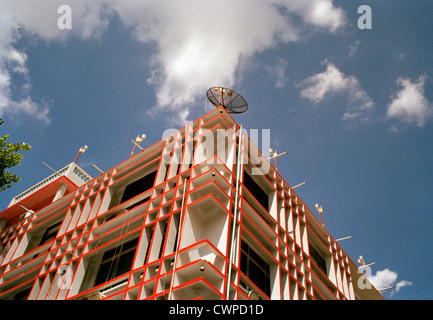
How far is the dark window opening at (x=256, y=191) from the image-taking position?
21.3 m

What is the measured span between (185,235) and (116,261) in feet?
18.6

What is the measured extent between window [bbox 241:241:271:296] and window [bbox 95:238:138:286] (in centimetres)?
546

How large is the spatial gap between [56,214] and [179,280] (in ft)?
48.7

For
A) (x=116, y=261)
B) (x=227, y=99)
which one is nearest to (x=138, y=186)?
(x=116, y=261)

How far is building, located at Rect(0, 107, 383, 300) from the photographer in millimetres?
14328

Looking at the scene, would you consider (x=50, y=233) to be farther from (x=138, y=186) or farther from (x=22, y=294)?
(x=138, y=186)

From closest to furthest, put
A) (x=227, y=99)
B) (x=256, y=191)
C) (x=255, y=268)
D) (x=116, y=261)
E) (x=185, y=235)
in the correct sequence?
(x=185, y=235)
(x=255, y=268)
(x=116, y=261)
(x=256, y=191)
(x=227, y=99)

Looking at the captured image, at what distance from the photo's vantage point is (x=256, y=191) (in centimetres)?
2191

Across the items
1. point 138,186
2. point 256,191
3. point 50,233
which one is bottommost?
point 50,233

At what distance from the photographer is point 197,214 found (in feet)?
53.5

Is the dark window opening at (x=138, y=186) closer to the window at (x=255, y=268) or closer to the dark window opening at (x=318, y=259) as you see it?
the window at (x=255, y=268)

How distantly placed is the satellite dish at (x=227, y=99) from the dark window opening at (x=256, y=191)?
4.04 metres
